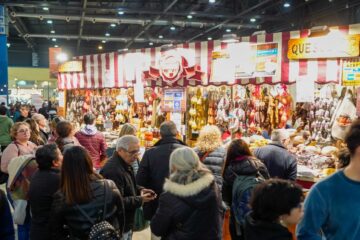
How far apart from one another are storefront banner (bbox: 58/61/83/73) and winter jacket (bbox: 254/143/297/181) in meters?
8.08

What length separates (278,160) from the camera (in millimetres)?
4844

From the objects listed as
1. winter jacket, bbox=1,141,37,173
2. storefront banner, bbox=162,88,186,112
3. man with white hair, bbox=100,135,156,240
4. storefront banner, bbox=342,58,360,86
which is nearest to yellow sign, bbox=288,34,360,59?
storefront banner, bbox=342,58,360,86

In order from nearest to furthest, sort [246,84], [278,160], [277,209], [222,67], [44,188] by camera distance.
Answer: [277,209] → [44,188] → [278,160] → [246,84] → [222,67]

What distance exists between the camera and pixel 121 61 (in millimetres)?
10117

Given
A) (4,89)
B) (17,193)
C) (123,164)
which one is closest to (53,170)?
(123,164)

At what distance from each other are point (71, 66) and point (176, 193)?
9.97m

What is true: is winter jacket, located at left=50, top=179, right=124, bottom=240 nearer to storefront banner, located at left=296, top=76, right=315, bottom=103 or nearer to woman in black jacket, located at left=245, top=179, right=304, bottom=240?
woman in black jacket, located at left=245, top=179, right=304, bottom=240

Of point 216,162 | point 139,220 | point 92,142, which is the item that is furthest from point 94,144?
point 216,162

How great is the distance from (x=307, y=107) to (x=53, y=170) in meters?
4.91

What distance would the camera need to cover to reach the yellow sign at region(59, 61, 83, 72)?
38.9 feet

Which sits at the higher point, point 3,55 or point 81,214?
point 3,55

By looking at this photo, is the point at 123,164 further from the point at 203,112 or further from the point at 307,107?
the point at 203,112

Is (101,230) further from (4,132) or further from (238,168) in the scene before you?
(4,132)

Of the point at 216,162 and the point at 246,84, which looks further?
the point at 246,84
